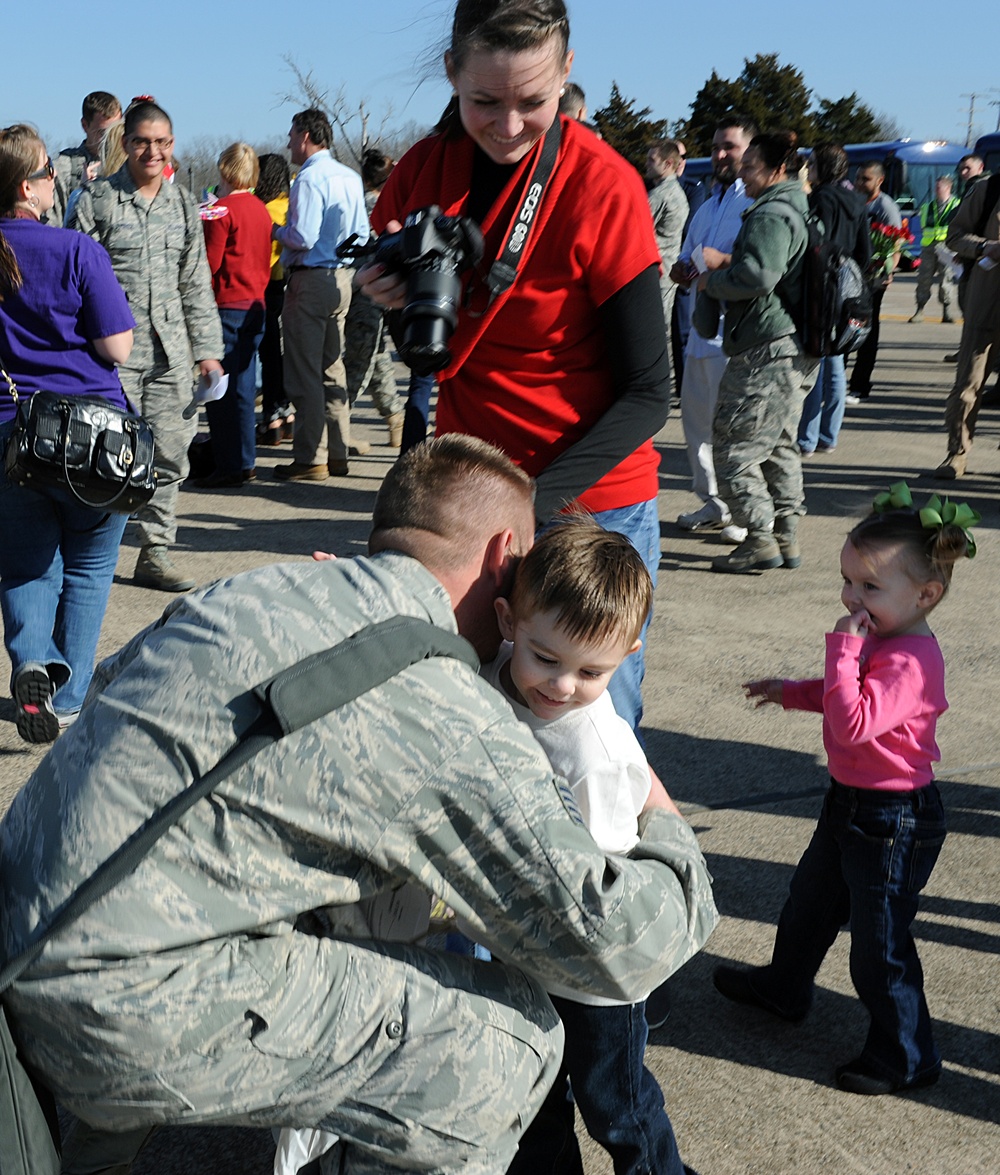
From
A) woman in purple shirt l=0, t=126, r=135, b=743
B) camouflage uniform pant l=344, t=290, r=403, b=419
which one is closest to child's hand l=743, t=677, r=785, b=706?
woman in purple shirt l=0, t=126, r=135, b=743

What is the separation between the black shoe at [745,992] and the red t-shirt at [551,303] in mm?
1145

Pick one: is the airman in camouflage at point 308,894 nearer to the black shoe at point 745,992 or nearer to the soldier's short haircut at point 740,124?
the black shoe at point 745,992

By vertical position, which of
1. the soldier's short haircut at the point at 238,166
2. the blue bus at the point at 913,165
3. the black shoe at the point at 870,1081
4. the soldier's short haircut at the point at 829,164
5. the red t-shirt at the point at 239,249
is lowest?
the black shoe at the point at 870,1081

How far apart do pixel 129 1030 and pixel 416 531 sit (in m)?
0.82

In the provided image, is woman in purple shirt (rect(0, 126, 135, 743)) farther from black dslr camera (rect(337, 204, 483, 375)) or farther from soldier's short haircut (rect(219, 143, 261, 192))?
soldier's short haircut (rect(219, 143, 261, 192))

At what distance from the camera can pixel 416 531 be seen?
6.49 feet

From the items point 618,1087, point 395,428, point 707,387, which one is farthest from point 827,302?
point 618,1087

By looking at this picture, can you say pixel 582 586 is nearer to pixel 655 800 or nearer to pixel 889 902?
pixel 655 800

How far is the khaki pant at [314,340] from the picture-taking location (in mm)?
8117

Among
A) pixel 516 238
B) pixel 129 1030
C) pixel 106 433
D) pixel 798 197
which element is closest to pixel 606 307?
pixel 516 238

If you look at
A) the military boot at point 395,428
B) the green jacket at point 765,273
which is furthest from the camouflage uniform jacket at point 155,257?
the military boot at point 395,428

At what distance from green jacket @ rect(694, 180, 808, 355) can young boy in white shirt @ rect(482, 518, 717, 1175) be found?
165 inches

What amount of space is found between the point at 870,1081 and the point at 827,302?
424cm

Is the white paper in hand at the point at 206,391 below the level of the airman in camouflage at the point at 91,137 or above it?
below
